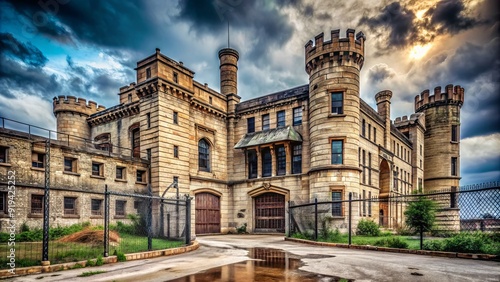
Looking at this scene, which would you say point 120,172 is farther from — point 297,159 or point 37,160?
point 297,159

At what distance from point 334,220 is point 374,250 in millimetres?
7977

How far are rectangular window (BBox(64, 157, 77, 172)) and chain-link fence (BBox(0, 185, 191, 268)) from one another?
1.45m

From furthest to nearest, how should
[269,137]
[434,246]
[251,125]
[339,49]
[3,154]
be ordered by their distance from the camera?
[251,125] < [269,137] < [339,49] < [3,154] < [434,246]

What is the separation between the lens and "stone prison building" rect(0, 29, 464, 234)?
757 inches

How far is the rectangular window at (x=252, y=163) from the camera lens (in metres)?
28.1

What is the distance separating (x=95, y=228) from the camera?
680 inches

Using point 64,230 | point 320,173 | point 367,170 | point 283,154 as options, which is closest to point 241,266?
point 64,230

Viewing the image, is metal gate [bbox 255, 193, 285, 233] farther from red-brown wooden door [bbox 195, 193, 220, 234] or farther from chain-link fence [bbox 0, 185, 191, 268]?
chain-link fence [bbox 0, 185, 191, 268]

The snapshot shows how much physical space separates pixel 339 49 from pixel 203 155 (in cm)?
1433

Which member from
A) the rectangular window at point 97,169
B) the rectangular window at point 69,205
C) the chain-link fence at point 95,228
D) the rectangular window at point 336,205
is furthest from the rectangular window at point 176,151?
the rectangular window at point 336,205

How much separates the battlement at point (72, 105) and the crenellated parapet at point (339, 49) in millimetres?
23283

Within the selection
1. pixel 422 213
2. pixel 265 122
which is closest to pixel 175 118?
pixel 265 122

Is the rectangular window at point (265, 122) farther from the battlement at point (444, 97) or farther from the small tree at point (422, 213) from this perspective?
the battlement at point (444, 97)

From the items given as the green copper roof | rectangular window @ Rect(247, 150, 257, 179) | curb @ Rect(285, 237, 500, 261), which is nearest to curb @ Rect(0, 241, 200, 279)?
curb @ Rect(285, 237, 500, 261)
